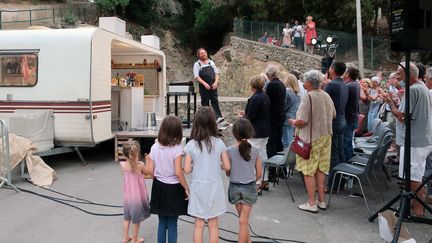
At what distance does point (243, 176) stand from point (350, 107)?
3260 millimetres

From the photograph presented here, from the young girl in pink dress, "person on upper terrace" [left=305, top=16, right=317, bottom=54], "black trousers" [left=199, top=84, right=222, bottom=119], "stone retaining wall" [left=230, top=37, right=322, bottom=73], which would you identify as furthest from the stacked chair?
"stone retaining wall" [left=230, top=37, right=322, bottom=73]

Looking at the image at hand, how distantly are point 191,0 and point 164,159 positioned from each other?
35732 mm

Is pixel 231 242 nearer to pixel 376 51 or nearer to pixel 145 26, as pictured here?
pixel 376 51

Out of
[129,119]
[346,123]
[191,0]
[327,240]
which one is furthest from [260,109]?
[191,0]

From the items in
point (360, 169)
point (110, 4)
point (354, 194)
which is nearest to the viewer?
point (360, 169)

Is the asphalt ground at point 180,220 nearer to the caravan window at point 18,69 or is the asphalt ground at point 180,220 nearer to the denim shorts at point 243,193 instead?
the denim shorts at point 243,193

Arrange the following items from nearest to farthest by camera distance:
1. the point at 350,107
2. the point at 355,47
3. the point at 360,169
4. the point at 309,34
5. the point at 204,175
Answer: the point at 204,175 → the point at 360,169 → the point at 350,107 → the point at 309,34 → the point at 355,47

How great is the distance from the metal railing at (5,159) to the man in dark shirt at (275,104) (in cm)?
394

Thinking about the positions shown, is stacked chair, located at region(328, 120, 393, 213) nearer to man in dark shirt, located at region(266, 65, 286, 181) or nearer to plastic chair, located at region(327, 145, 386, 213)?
plastic chair, located at region(327, 145, 386, 213)

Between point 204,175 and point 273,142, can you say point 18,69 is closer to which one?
point 273,142

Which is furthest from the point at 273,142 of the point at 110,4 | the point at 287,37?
the point at 110,4

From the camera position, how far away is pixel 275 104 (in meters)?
6.47

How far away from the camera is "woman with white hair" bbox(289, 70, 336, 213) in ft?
17.4

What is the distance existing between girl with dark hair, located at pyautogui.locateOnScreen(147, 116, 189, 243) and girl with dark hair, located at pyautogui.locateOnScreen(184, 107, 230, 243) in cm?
13
